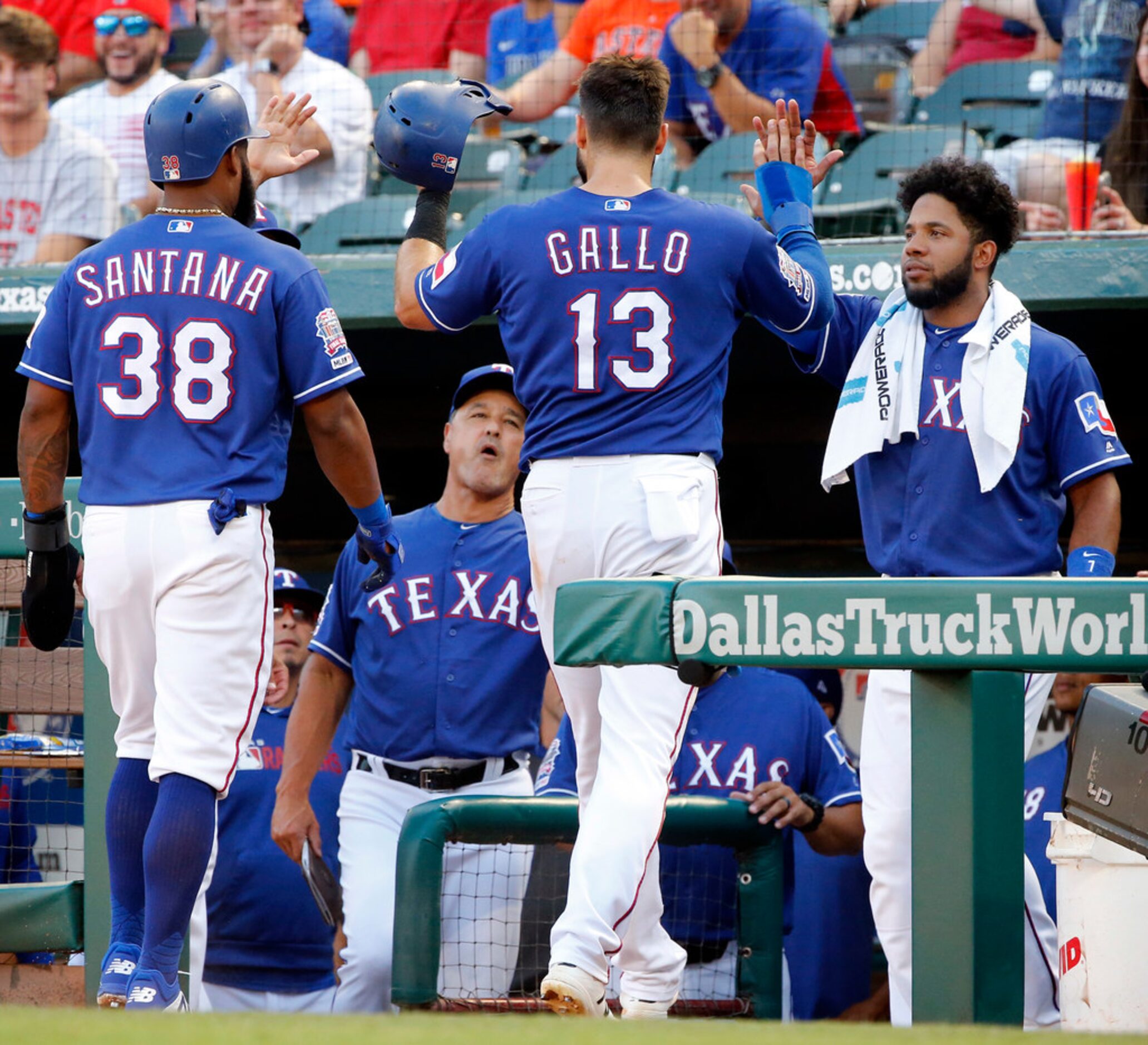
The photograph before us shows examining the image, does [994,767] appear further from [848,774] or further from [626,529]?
[848,774]

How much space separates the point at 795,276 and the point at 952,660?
106 cm

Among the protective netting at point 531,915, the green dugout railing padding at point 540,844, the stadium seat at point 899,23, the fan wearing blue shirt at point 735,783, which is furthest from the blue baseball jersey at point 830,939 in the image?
the stadium seat at point 899,23

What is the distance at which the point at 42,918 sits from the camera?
11.4 ft

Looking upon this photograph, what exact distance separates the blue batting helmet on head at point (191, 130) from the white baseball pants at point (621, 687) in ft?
2.82

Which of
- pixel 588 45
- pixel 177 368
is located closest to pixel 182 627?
pixel 177 368

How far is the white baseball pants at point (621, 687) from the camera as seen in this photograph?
8.71ft

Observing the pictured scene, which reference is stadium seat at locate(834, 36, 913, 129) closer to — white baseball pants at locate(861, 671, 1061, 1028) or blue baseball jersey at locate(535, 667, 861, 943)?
blue baseball jersey at locate(535, 667, 861, 943)

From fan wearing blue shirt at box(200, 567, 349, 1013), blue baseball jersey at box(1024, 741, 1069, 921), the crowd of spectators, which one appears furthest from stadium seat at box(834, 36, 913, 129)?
fan wearing blue shirt at box(200, 567, 349, 1013)

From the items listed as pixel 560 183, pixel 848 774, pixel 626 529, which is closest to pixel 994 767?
pixel 626 529

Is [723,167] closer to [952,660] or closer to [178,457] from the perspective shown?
[178,457]

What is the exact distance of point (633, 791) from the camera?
2.72m

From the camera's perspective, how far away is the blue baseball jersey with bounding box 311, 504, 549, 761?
13.6 feet

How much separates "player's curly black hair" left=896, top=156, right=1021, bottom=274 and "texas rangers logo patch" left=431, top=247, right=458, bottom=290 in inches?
49.6

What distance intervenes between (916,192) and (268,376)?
166 cm
